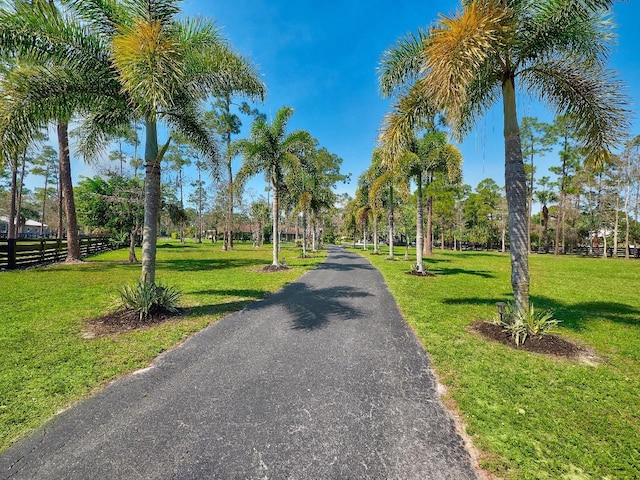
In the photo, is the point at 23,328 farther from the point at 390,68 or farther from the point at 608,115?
the point at 608,115

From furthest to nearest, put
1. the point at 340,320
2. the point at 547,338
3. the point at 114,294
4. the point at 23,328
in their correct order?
1. the point at 114,294
2. the point at 340,320
3. the point at 23,328
4. the point at 547,338

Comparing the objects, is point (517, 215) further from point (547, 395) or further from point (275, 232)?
point (275, 232)

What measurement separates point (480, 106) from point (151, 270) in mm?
8840

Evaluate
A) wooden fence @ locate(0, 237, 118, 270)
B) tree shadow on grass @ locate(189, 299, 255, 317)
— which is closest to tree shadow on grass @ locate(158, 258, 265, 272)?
wooden fence @ locate(0, 237, 118, 270)

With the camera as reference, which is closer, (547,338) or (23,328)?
(547,338)

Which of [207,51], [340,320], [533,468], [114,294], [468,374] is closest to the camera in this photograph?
[533,468]

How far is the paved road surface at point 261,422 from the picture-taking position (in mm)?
2188

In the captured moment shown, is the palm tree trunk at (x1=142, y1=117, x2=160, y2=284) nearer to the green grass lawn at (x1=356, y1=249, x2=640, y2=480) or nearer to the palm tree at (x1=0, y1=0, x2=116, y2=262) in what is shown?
the palm tree at (x1=0, y1=0, x2=116, y2=262)

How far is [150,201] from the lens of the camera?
20.6ft

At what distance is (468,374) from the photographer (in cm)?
370

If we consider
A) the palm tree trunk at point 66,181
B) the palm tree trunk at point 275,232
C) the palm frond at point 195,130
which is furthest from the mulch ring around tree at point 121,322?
the palm tree trunk at point 66,181

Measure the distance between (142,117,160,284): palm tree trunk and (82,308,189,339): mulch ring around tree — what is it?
2.61 feet

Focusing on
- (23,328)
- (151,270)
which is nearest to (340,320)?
(151,270)

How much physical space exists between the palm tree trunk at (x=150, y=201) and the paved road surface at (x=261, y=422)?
8.67ft
